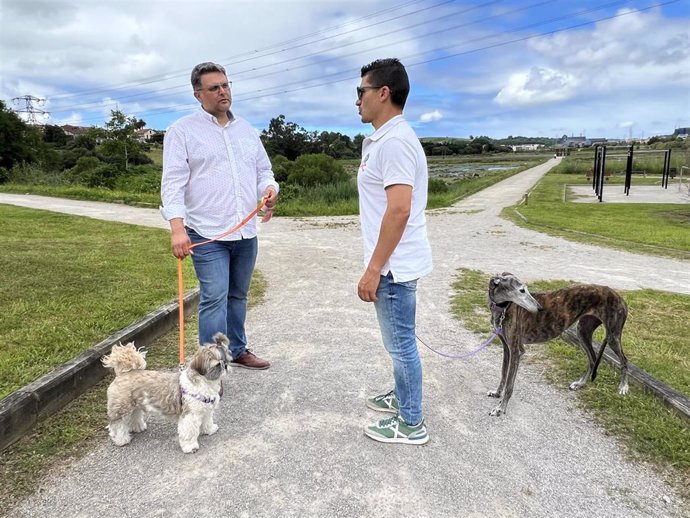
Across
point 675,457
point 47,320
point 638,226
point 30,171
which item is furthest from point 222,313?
point 30,171

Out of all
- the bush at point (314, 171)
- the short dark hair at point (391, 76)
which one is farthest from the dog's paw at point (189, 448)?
the bush at point (314, 171)

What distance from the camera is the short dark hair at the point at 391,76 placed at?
2557mm

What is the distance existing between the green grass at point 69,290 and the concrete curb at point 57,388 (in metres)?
0.16

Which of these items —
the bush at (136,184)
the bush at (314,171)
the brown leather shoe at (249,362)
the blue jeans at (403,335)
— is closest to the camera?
the blue jeans at (403,335)

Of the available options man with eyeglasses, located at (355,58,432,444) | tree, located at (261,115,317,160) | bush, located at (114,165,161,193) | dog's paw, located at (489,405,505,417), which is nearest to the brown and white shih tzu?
man with eyeglasses, located at (355,58,432,444)

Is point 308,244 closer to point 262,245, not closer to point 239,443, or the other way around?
point 262,245

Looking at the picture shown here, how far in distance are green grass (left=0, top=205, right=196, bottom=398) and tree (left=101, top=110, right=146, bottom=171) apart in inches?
908

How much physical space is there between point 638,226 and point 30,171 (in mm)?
30599

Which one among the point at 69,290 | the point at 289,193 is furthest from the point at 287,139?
the point at 69,290

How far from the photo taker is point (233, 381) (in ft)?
12.9

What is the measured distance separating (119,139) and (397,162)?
33701 mm

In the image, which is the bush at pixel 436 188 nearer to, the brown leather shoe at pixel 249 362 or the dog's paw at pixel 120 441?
the brown leather shoe at pixel 249 362

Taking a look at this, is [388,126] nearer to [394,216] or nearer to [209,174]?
[394,216]

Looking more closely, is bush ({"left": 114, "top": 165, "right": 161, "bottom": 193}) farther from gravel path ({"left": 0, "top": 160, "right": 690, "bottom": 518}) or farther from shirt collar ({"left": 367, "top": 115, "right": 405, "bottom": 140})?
shirt collar ({"left": 367, "top": 115, "right": 405, "bottom": 140})
